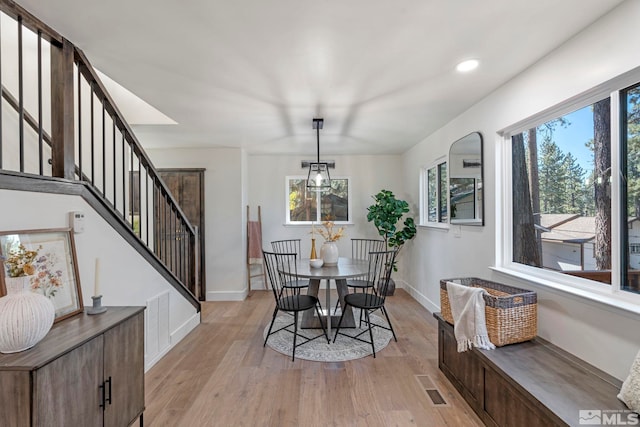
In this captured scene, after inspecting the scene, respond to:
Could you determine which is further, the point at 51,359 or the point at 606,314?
the point at 606,314

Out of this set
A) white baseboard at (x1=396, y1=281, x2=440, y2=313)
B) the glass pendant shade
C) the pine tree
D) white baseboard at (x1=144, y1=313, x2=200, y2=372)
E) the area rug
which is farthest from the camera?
white baseboard at (x1=396, y1=281, x2=440, y2=313)

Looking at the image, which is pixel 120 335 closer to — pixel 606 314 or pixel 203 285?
pixel 606 314

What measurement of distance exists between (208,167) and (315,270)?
2661mm

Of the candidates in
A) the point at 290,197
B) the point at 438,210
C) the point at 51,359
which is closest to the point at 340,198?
the point at 290,197

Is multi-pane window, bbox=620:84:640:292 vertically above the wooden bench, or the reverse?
multi-pane window, bbox=620:84:640:292

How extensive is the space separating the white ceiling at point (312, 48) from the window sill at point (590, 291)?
150cm

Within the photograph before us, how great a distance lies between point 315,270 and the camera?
3352 mm

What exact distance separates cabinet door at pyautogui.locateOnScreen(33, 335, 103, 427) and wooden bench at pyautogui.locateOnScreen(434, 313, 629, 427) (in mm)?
2103

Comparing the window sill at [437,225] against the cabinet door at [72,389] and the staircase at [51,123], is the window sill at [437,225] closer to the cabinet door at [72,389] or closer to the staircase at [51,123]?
the staircase at [51,123]

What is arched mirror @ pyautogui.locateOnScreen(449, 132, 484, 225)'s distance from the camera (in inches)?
118

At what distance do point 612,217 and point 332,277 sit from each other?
205 centimetres

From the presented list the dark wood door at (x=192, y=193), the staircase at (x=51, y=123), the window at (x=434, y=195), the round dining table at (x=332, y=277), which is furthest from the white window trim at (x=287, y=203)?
the staircase at (x=51, y=123)

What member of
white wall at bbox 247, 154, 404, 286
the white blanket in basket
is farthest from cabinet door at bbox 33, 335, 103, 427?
white wall at bbox 247, 154, 404, 286

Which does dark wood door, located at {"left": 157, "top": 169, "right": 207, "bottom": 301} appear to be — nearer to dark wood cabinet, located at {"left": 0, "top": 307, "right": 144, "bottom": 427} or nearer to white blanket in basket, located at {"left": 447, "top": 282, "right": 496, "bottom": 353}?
dark wood cabinet, located at {"left": 0, "top": 307, "right": 144, "bottom": 427}
